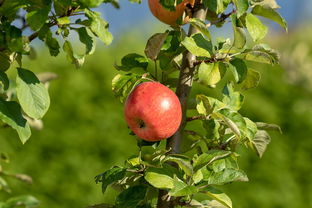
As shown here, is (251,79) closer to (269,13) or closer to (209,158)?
(269,13)

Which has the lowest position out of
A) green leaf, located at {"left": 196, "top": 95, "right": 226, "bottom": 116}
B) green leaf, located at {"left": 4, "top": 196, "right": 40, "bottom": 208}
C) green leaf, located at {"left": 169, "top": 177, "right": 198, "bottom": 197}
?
green leaf, located at {"left": 4, "top": 196, "right": 40, "bottom": 208}

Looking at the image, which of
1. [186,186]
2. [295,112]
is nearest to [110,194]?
[295,112]

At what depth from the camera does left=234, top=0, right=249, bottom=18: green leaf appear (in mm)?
1454

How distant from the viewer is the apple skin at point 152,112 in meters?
1.48

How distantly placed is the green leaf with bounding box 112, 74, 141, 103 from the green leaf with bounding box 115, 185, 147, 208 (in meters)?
0.27

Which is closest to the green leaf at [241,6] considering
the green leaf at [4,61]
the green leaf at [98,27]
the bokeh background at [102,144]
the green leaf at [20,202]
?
the green leaf at [98,27]

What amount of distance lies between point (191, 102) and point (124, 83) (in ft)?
0.62

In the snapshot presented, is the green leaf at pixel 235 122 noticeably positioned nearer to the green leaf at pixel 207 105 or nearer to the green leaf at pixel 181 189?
the green leaf at pixel 207 105

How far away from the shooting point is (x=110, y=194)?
4637 mm

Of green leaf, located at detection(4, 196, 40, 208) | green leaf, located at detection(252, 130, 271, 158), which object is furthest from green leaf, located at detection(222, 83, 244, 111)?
green leaf, located at detection(4, 196, 40, 208)

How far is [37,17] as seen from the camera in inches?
54.5

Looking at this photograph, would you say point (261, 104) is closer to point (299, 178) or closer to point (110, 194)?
point (299, 178)

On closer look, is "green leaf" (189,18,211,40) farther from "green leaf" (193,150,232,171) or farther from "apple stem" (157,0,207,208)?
"green leaf" (193,150,232,171)

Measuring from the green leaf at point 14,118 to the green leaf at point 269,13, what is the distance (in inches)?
26.4
